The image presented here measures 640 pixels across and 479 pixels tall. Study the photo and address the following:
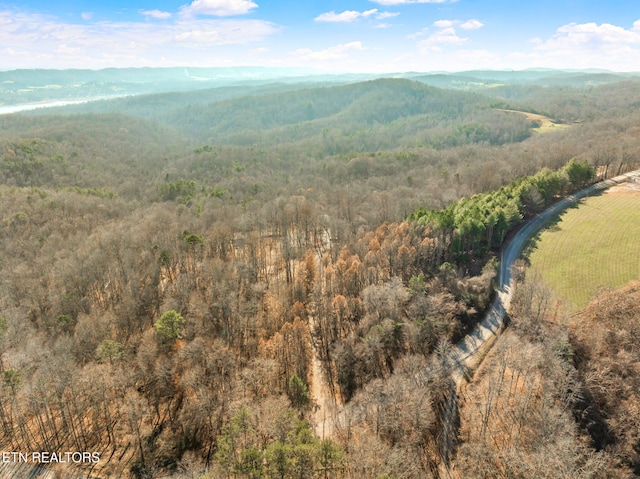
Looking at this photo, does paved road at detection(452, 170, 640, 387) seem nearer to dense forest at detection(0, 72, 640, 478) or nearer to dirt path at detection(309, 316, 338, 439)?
dense forest at detection(0, 72, 640, 478)

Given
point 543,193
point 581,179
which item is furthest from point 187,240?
point 581,179

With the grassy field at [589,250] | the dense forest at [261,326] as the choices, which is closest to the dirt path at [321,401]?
the dense forest at [261,326]

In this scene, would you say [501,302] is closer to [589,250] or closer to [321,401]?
[589,250]

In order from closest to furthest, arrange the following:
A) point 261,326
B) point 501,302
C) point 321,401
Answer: point 321,401 → point 261,326 → point 501,302

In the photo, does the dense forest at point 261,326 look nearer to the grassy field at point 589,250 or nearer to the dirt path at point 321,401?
the dirt path at point 321,401

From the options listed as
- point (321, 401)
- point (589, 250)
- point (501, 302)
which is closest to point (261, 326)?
point (321, 401)

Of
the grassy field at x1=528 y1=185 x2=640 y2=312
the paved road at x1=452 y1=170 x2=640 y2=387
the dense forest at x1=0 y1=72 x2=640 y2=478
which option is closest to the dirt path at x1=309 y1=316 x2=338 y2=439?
the dense forest at x1=0 y1=72 x2=640 y2=478
